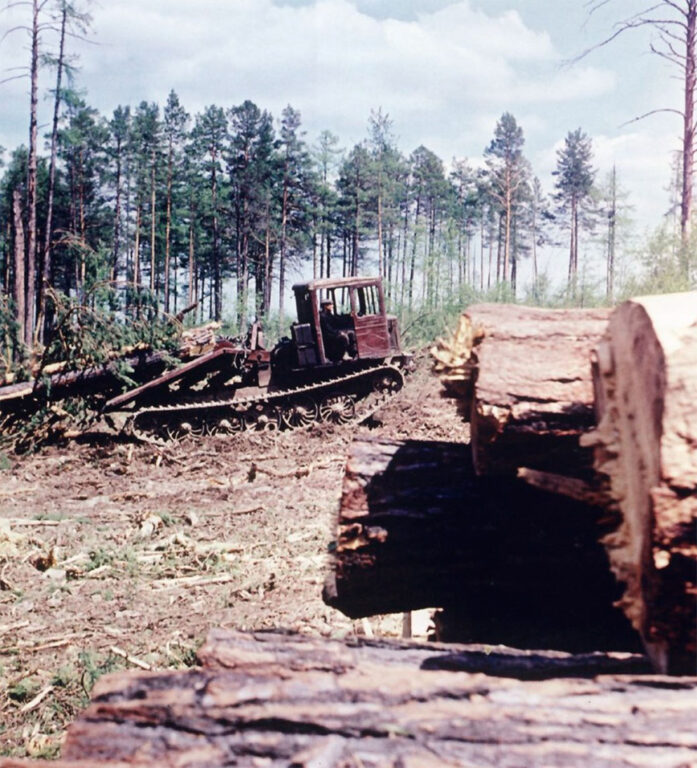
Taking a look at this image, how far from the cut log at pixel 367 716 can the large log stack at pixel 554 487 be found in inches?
9.8

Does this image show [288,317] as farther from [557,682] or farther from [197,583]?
[557,682]

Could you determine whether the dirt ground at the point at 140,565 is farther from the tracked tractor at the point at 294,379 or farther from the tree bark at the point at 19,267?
the tree bark at the point at 19,267

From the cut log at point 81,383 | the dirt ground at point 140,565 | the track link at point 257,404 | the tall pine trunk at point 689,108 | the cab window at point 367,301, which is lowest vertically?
the dirt ground at point 140,565

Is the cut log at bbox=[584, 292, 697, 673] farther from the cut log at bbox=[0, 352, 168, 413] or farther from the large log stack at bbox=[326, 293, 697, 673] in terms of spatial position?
the cut log at bbox=[0, 352, 168, 413]

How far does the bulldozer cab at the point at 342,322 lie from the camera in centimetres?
1338

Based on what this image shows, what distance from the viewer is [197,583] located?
5.41m

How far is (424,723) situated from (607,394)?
3.37 ft

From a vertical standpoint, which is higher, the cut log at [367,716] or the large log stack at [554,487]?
the large log stack at [554,487]

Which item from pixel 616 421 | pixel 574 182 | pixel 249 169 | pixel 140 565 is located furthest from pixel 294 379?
pixel 574 182

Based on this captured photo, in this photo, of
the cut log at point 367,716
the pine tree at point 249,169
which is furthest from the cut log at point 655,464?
the pine tree at point 249,169

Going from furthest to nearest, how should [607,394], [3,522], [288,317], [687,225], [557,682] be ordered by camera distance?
[288,317], [687,225], [3,522], [607,394], [557,682]

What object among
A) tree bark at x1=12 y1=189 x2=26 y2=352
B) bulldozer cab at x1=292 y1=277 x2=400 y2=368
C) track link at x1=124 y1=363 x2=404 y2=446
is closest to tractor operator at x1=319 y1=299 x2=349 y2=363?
bulldozer cab at x1=292 y1=277 x2=400 y2=368

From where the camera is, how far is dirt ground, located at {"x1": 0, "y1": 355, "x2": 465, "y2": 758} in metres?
4.01

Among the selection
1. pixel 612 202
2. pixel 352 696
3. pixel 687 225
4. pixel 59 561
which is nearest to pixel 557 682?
pixel 352 696
